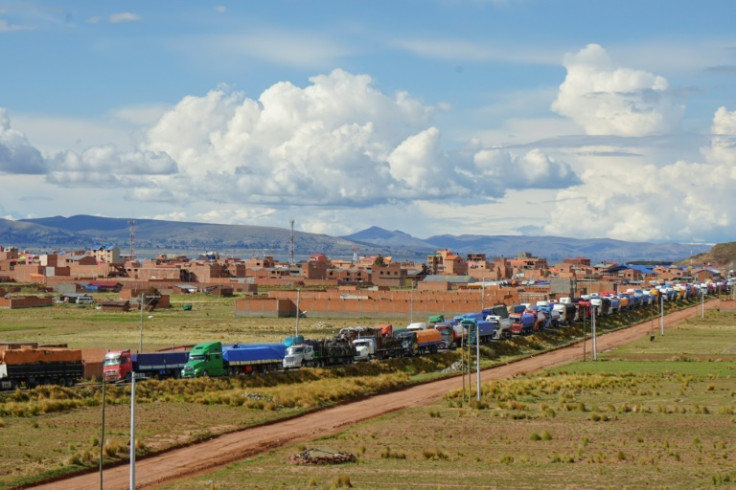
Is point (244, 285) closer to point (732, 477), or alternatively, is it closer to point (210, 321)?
point (210, 321)

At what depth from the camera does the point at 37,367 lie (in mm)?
51969

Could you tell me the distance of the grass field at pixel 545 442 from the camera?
33.3 m

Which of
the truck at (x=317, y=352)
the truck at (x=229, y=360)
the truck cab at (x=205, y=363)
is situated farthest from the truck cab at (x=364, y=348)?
the truck cab at (x=205, y=363)

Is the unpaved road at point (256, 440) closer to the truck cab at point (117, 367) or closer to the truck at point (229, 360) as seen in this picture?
the truck at point (229, 360)

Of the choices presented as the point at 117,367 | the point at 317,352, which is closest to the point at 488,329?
the point at 317,352

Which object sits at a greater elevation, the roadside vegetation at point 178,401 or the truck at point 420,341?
the truck at point 420,341

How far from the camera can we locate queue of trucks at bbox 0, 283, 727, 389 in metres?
52.1

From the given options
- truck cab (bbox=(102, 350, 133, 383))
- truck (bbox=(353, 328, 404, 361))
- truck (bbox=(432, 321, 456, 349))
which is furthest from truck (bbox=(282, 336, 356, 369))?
truck (bbox=(432, 321, 456, 349))

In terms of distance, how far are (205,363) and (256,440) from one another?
635 inches

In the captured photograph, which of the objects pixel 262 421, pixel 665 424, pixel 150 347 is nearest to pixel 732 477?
pixel 665 424

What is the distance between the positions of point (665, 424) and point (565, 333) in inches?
2315

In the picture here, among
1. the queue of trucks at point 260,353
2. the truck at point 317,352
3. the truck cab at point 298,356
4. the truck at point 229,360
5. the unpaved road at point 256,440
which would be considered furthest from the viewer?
the truck at point 317,352

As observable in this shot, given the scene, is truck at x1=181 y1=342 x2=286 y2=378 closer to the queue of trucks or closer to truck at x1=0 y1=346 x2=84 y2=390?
the queue of trucks

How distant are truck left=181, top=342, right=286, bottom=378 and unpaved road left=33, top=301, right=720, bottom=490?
8.09 m
